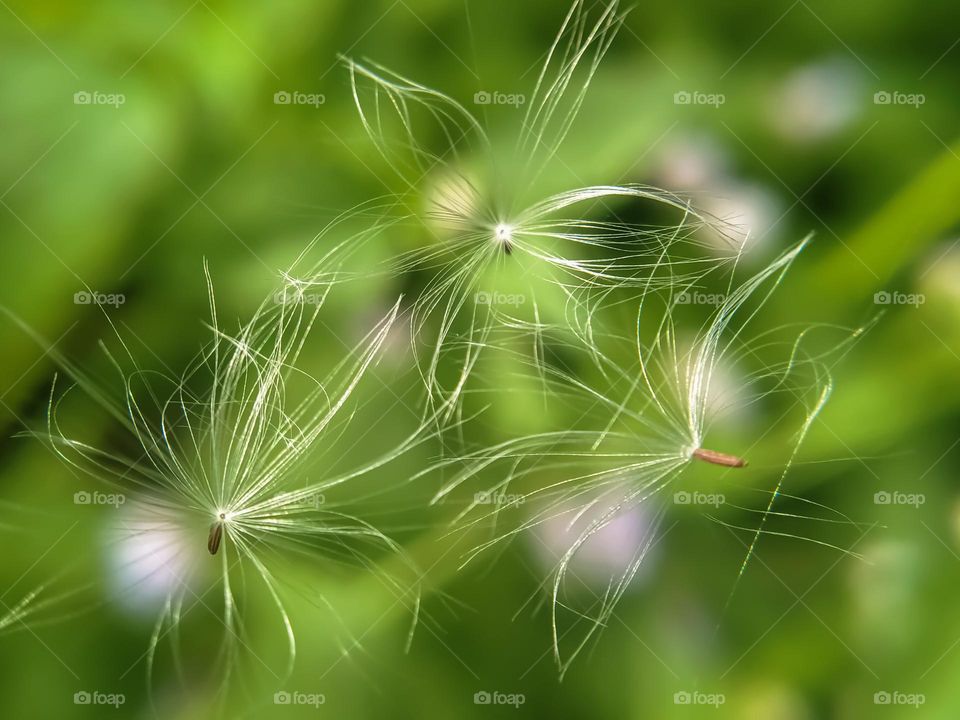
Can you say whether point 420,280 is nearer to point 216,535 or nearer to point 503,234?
point 503,234

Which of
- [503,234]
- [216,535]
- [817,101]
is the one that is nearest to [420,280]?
[503,234]

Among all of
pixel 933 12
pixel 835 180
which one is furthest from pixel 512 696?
pixel 933 12

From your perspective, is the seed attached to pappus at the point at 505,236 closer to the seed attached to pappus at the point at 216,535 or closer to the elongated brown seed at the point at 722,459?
the elongated brown seed at the point at 722,459

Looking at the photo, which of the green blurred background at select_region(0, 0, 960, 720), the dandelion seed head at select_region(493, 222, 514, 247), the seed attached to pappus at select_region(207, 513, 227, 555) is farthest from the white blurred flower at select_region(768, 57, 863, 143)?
the seed attached to pappus at select_region(207, 513, 227, 555)

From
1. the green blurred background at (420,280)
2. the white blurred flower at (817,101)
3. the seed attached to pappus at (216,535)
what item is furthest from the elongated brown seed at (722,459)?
the seed attached to pappus at (216,535)

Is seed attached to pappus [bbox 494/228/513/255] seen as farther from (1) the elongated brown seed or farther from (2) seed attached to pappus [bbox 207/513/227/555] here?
(2) seed attached to pappus [bbox 207/513/227/555]

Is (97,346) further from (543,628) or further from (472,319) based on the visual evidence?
(543,628)

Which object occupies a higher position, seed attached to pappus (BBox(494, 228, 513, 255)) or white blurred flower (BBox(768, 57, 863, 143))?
white blurred flower (BBox(768, 57, 863, 143))

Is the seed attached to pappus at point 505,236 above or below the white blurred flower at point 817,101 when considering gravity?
below
